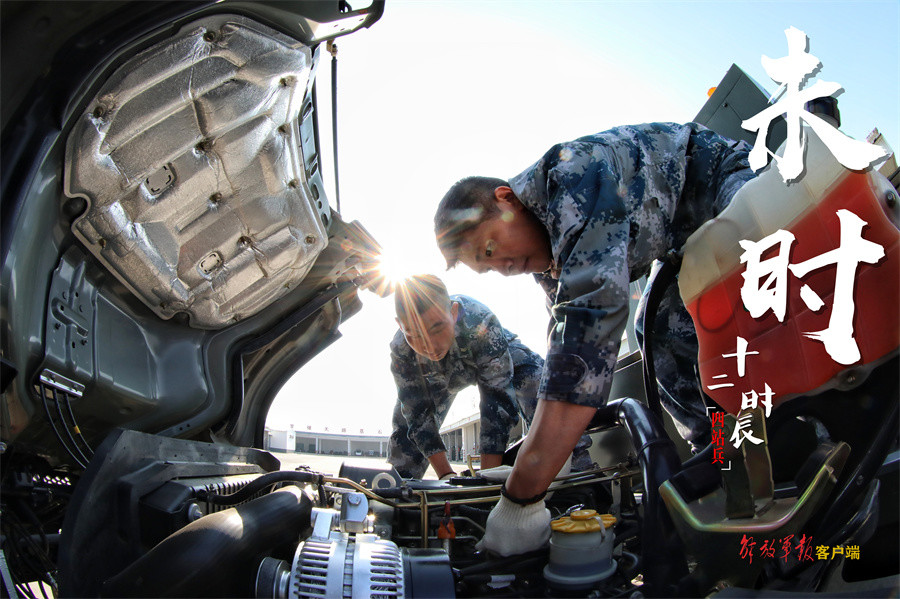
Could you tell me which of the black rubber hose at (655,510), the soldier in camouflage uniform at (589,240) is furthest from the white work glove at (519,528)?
the black rubber hose at (655,510)

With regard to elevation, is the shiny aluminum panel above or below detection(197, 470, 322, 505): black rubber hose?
above

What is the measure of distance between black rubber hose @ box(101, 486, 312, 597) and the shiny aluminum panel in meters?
1.02

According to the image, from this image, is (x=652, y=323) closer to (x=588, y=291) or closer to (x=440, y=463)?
(x=588, y=291)

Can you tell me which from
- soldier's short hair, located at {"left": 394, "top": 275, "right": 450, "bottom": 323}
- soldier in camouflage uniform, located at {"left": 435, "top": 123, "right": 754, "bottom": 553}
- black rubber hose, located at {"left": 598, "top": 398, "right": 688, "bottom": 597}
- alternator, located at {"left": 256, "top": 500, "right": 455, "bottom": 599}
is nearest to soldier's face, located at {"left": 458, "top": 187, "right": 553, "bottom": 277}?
soldier in camouflage uniform, located at {"left": 435, "top": 123, "right": 754, "bottom": 553}

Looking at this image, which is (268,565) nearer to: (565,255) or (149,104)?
(565,255)

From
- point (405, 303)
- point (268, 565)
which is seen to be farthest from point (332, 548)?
point (405, 303)

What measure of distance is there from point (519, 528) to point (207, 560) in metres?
0.79

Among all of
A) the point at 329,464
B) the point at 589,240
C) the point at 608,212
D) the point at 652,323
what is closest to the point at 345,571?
the point at 589,240

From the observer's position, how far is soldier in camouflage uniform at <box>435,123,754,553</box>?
1378 millimetres

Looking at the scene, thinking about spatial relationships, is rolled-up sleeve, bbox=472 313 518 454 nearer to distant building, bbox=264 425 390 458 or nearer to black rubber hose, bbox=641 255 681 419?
A: black rubber hose, bbox=641 255 681 419

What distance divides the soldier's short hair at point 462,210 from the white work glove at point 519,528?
0.86 m

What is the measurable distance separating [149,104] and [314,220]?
771 millimetres

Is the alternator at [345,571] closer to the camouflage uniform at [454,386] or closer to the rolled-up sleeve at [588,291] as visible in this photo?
the rolled-up sleeve at [588,291]

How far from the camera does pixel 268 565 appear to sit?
107 cm
